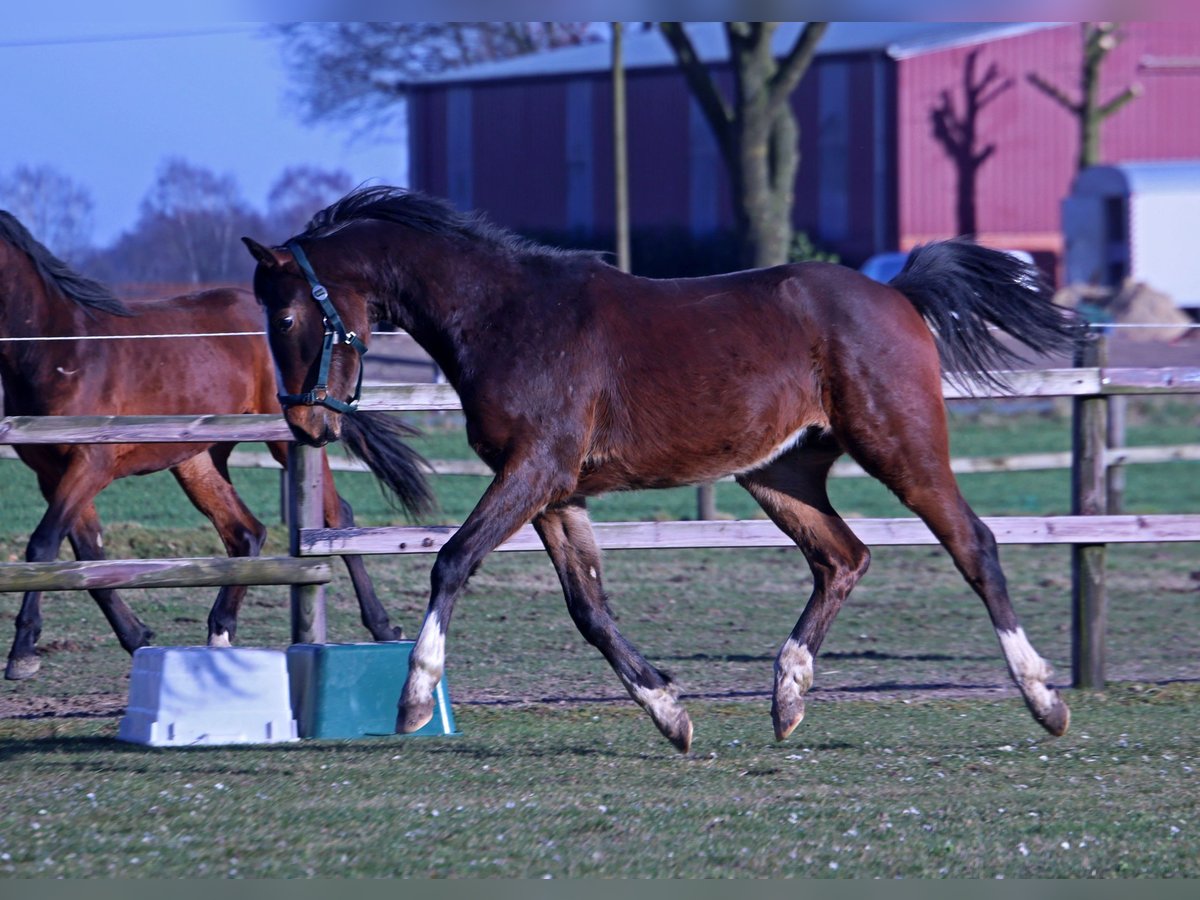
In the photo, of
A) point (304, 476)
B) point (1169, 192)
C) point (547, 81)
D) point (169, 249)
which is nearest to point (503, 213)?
point (547, 81)

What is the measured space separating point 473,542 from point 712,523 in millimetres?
2006

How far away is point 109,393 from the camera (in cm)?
768

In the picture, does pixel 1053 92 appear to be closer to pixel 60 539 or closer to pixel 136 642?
pixel 136 642

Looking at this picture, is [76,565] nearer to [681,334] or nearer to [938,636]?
Result: [681,334]

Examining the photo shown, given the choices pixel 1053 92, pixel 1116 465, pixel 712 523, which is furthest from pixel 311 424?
pixel 1053 92

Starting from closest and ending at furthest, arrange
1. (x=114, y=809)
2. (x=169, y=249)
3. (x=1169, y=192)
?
(x=114, y=809) < (x=169, y=249) < (x=1169, y=192)

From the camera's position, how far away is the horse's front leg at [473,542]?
16.5ft

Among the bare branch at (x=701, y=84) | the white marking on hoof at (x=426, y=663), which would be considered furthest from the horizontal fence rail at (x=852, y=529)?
the bare branch at (x=701, y=84)

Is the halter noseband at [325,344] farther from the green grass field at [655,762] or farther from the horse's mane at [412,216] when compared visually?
the green grass field at [655,762]

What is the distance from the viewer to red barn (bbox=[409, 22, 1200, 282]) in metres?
32.7

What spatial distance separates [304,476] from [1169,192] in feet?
84.0

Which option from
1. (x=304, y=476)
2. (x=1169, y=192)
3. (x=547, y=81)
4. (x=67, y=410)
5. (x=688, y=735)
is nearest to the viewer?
(x=688, y=735)

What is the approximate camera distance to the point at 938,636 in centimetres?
861

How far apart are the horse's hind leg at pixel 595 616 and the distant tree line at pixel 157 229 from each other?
12.3 feet
